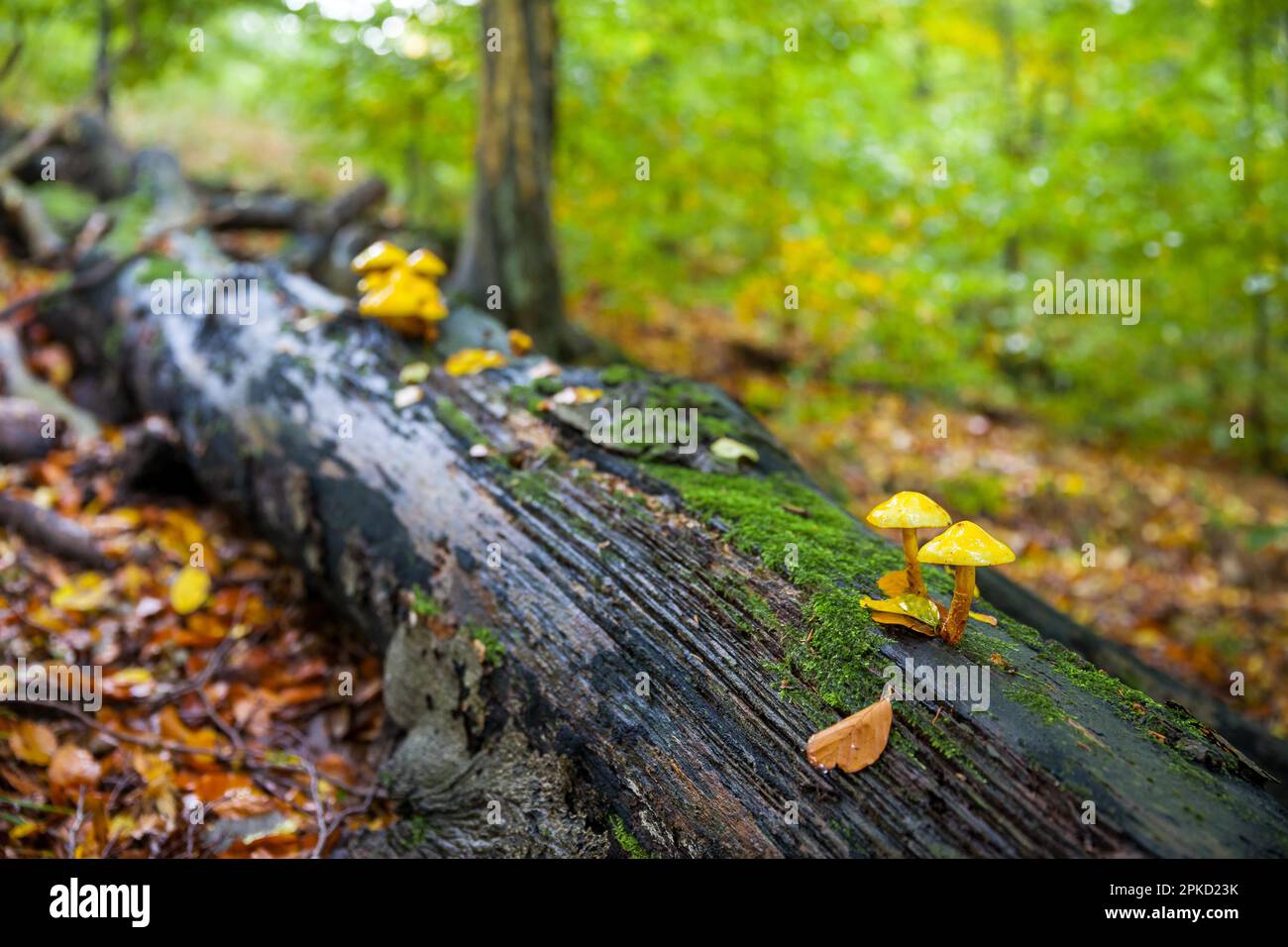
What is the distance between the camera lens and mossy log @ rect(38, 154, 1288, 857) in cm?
157

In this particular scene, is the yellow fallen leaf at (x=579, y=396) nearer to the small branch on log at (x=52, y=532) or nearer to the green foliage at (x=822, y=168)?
the small branch on log at (x=52, y=532)

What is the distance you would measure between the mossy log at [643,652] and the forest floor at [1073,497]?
2171 millimetres

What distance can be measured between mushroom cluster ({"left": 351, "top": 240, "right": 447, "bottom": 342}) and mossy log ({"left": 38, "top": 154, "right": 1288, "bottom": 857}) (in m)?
0.12

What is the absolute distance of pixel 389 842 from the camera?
89.7 inches

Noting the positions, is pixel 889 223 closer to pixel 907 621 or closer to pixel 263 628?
pixel 907 621

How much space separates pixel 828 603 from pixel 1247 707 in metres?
3.74

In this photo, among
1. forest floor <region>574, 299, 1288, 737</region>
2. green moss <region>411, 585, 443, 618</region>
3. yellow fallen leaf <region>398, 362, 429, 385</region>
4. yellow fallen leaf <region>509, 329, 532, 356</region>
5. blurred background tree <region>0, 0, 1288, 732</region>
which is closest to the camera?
green moss <region>411, 585, 443, 618</region>

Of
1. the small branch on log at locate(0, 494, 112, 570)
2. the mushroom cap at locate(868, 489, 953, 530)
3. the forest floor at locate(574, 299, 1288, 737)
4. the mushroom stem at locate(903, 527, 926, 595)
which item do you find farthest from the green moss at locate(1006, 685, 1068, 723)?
the small branch on log at locate(0, 494, 112, 570)

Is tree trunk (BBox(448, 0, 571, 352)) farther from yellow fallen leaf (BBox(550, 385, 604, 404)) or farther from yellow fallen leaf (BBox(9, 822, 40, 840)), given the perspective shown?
yellow fallen leaf (BBox(9, 822, 40, 840))

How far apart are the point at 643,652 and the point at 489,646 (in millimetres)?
561

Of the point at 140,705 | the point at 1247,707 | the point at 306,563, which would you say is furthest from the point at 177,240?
the point at 1247,707

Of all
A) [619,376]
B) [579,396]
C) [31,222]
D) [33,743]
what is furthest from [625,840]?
[31,222]

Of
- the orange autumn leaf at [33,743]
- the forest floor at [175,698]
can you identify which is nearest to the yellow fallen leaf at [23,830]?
the forest floor at [175,698]
